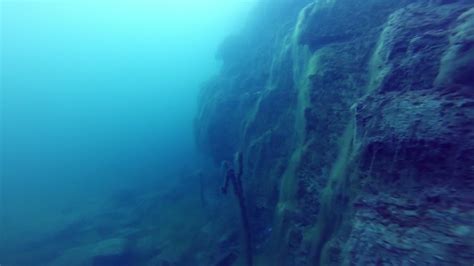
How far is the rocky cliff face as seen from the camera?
6273mm

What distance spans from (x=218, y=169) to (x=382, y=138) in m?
27.7

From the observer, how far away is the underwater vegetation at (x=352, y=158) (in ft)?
21.1

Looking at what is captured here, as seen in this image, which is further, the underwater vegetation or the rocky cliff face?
the underwater vegetation

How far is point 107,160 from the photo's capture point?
3226 inches

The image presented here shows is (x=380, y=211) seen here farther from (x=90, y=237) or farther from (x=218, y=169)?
(x=90, y=237)

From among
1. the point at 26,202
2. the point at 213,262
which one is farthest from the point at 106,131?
the point at 213,262

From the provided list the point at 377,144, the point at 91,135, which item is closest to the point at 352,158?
the point at 377,144

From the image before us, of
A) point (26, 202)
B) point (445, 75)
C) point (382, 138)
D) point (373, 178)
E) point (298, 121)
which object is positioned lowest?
point (373, 178)

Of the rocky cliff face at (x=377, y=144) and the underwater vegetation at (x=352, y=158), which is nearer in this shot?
the rocky cliff face at (x=377, y=144)

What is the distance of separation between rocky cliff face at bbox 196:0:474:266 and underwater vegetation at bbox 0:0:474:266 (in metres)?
0.03

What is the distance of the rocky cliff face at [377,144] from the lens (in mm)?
6273

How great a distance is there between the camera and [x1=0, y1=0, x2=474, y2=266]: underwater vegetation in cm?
642

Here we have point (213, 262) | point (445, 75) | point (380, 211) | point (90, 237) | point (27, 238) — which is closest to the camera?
point (445, 75)

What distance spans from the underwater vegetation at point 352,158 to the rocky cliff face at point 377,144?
3cm
